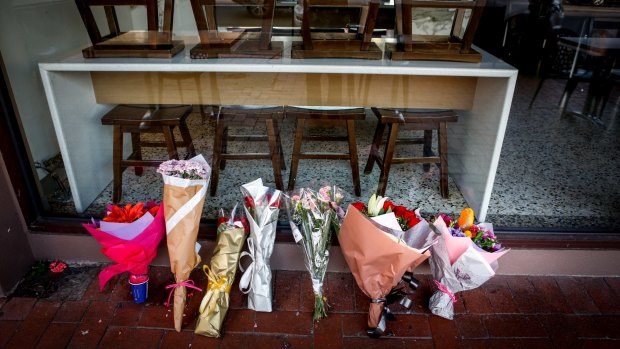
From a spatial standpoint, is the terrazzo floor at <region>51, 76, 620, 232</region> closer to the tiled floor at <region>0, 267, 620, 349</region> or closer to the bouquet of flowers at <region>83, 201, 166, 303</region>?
the tiled floor at <region>0, 267, 620, 349</region>

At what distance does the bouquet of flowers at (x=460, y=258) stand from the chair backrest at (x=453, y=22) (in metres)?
0.95

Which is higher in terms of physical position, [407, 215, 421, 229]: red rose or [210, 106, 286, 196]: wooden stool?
[210, 106, 286, 196]: wooden stool

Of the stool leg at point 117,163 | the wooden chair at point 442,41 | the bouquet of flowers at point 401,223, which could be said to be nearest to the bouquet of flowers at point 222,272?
the bouquet of flowers at point 401,223

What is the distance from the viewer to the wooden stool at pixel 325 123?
2.48 m

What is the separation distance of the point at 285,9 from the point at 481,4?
1040 millimetres

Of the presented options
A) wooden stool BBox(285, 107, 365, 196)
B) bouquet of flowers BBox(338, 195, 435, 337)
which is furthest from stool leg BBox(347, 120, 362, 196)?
bouquet of flowers BBox(338, 195, 435, 337)

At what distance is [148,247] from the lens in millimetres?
2008

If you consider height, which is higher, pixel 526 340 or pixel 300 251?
pixel 300 251

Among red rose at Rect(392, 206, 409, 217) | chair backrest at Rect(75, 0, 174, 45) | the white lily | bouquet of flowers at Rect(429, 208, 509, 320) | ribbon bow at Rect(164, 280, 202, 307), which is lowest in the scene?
ribbon bow at Rect(164, 280, 202, 307)

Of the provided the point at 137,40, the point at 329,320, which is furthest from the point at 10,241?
the point at 329,320

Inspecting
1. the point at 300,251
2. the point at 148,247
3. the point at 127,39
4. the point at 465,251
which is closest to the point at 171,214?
the point at 148,247

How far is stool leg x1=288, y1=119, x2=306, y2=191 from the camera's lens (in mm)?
2531

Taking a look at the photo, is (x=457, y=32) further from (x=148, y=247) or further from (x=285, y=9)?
(x=148, y=247)

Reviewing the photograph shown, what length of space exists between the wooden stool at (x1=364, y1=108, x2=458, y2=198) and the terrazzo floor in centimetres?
6
